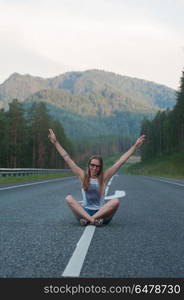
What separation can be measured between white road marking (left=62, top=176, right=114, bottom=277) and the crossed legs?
338mm

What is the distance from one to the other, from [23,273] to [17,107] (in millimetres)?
88023

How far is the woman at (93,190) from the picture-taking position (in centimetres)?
823

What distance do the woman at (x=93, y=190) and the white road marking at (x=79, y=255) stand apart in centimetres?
37

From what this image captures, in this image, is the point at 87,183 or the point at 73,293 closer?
the point at 73,293

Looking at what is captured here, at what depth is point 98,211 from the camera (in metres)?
8.45

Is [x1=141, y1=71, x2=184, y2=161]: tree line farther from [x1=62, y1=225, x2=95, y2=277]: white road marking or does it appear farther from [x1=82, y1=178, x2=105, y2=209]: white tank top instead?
[x1=62, y1=225, x2=95, y2=277]: white road marking

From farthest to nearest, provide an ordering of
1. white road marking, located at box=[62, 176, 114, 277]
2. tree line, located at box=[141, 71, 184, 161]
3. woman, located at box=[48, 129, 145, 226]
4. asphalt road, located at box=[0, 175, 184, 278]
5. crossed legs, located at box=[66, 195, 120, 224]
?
tree line, located at box=[141, 71, 184, 161], crossed legs, located at box=[66, 195, 120, 224], woman, located at box=[48, 129, 145, 226], asphalt road, located at box=[0, 175, 184, 278], white road marking, located at box=[62, 176, 114, 277]

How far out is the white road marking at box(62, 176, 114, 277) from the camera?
489 centimetres

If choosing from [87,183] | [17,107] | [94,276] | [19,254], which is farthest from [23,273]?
[17,107]

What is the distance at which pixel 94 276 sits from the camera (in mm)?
4742

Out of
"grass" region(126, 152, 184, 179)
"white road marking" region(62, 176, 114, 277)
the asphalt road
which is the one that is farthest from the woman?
"grass" region(126, 152, 184, 179)

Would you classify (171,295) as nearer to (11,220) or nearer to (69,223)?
(69,223)

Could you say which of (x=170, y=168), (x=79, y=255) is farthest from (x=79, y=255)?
(x=170, y=168)

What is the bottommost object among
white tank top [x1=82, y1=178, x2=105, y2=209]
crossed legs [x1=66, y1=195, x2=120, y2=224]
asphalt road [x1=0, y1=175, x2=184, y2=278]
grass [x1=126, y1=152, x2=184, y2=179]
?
grass [x1=126, y1=152, x2=184, y2=179]
